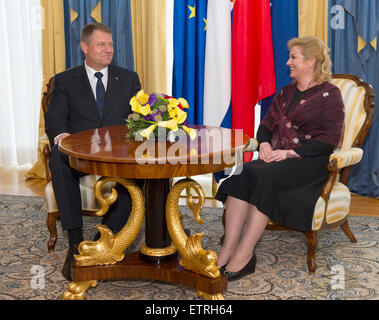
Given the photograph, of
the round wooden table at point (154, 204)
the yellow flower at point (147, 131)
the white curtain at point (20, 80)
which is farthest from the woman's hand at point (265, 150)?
the white curtain at point (20, 80)

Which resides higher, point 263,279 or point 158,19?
point 158,19

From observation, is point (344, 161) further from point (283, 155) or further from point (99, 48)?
point (99, 48)

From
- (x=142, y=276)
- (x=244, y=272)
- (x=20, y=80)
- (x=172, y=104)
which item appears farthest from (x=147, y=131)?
(x=20, y=80)

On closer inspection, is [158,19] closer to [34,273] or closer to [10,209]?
[10,209]

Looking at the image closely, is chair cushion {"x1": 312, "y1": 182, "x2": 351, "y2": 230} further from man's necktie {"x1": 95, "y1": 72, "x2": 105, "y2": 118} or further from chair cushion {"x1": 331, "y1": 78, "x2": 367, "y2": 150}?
man's necktie {"x1": 95, "y1": 72, "x2": 105, "y2": 118}

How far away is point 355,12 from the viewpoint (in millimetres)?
4082

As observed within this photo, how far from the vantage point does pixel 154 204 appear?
2.66 metres

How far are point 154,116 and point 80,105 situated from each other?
0.94 m

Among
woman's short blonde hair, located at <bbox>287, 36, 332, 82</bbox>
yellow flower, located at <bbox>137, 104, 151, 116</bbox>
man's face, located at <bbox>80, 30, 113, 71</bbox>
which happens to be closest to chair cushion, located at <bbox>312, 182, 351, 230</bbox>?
woman's short blonde hair, located at <bbox>287, 36, 332, 82</bbox>

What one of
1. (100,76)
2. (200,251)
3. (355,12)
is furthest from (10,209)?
(355,12)

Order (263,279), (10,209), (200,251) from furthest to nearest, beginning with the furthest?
(10,209) → (263,279) → (200,251)

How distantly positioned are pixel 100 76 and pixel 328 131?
1.56m

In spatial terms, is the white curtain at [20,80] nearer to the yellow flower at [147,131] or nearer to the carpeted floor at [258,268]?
the carpeted floor at [258,268]

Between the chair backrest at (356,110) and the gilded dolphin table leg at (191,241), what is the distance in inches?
50.6
